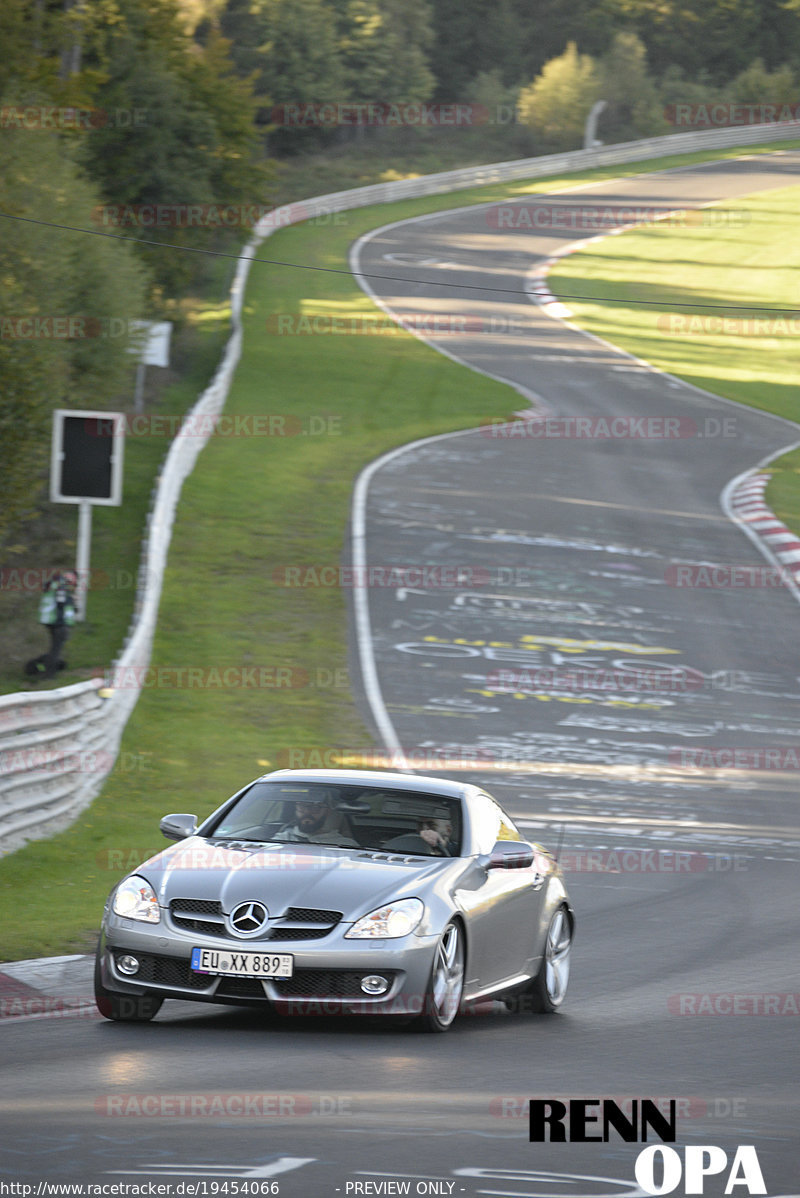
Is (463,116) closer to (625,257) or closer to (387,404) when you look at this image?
(625,257)

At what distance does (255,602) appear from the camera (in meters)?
27.3

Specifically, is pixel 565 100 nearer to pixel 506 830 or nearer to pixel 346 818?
pixel 506 830

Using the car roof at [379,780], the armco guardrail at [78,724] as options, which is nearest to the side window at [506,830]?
the car roof at [379,780]

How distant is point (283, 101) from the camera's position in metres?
89.0

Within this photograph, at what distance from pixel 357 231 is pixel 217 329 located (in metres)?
17.2

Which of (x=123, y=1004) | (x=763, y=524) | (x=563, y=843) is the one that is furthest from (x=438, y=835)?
(x=763, y=524)

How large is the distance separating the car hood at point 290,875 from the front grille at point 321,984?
0.27m

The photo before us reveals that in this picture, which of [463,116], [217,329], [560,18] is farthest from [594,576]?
[560,18]

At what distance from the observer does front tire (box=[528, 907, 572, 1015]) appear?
10086 mm

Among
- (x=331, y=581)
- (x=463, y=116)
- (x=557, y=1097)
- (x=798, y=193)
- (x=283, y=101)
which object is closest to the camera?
(x=557, y=1097)

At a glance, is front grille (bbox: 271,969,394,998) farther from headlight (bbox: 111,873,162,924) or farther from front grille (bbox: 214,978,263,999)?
headlight (bbox: 111,873,162,924)

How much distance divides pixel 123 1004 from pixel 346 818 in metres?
1.53

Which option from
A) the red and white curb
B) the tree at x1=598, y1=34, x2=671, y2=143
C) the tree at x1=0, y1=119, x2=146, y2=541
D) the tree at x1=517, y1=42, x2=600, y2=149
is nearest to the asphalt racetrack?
the red and white curb

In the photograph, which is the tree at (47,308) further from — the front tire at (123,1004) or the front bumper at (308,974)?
the front bumper at (308,974)
